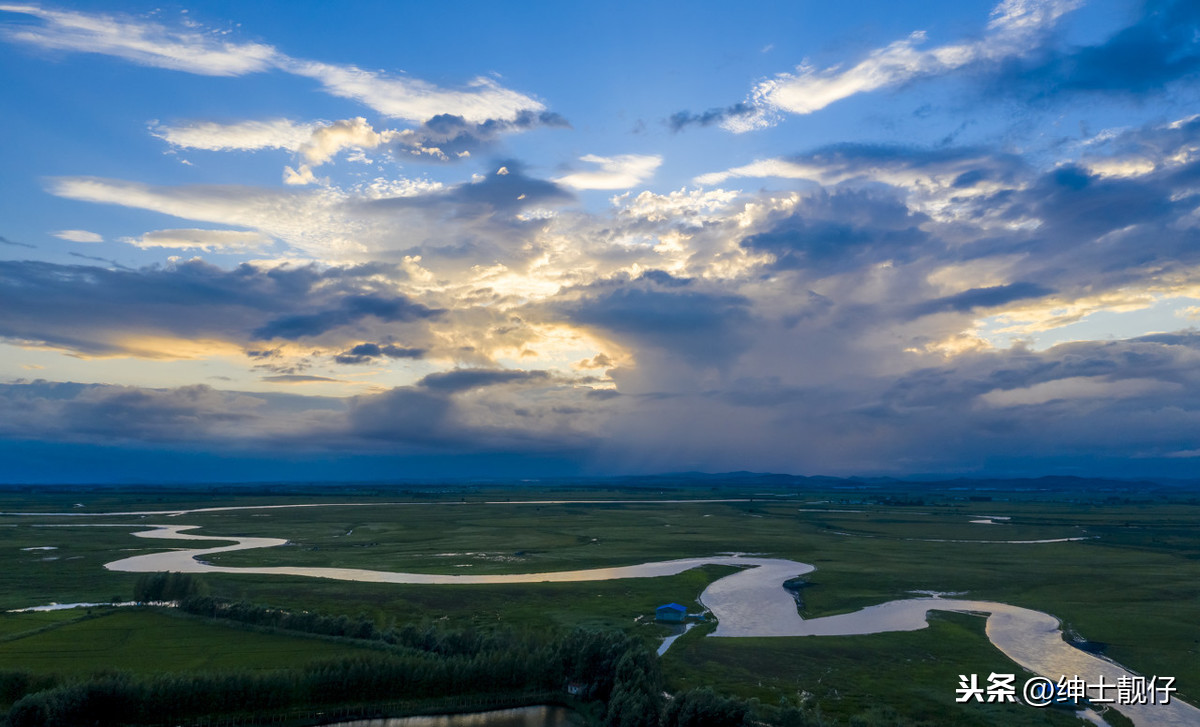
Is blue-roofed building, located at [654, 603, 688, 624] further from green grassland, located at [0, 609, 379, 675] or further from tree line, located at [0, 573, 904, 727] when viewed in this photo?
green grassland, located at [0, 609, 379, 675]

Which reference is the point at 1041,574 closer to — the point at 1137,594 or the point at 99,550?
the point at 1137,594

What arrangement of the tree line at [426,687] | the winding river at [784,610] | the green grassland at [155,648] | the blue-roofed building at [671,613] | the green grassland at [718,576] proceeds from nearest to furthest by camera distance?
the tree line at [426,687] → the green grassland at [155,648] → the green grassland at [718,576] → the winding river at [784,610] → the blue-roofed building at [671,613]

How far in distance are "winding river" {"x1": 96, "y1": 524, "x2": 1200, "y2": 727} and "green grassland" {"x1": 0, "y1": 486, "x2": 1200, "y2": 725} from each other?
1.97 metres

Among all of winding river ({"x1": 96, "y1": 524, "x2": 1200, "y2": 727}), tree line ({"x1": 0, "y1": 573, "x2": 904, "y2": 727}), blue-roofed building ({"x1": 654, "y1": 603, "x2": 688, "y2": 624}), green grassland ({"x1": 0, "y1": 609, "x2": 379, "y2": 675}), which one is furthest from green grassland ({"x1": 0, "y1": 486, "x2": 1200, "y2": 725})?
tree line ({"x1": 0, "y1": 573, "x2": 904, "y2": 727})

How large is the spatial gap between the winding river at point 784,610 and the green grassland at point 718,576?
6.45ft

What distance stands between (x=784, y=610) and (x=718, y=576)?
56.3 ft

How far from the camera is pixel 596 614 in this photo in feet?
179

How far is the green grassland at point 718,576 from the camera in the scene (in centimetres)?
4050

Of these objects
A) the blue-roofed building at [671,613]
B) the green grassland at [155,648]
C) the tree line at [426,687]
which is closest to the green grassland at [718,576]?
the green grassland at [155,648]

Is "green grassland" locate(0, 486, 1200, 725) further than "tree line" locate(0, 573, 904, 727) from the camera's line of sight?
Yes

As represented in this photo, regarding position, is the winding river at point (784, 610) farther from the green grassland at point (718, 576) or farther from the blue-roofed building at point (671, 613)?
the blue-roofed building at point (671, 613)

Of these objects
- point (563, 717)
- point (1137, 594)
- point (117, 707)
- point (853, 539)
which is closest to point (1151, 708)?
point (563, 717)

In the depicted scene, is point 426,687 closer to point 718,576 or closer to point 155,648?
point 155,648

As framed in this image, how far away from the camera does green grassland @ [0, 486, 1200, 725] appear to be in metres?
40.5
